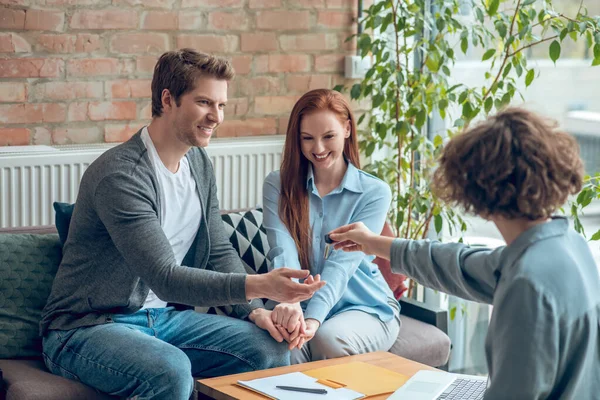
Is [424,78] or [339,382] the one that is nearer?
[339,382]

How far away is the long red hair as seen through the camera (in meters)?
2.73

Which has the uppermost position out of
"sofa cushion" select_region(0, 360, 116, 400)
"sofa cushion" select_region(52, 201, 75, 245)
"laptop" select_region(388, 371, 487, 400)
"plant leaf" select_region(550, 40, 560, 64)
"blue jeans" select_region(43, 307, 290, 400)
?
"plant leaf" select_region(550, 40, 560, 64)

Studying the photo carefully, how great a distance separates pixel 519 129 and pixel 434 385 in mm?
754

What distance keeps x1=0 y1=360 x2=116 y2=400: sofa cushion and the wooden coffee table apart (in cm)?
31

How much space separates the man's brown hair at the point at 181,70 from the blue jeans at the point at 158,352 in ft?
2.01

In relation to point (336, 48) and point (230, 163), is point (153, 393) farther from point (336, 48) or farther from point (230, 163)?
point (336, 48)

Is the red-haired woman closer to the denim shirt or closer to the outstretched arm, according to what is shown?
the denim shirt

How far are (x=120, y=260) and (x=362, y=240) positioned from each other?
78cm

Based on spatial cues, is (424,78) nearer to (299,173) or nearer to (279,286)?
(299,173)

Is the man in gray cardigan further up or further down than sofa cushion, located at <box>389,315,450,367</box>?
further up

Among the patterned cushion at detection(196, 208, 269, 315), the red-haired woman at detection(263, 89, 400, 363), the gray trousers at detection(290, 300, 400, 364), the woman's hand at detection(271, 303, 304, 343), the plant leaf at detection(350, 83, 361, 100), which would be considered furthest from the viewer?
the plant leaf at detection(350, 83, 361, 100)

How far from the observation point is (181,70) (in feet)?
8.01

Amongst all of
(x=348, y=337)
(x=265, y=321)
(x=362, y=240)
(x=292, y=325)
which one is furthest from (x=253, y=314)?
(x=362, y=240)

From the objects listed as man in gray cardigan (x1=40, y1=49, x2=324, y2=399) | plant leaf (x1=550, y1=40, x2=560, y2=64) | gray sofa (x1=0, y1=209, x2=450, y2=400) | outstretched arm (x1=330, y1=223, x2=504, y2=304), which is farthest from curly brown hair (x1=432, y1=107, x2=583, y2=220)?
plant leaf (x1=550, y1=40, x2=560, y2=64)
